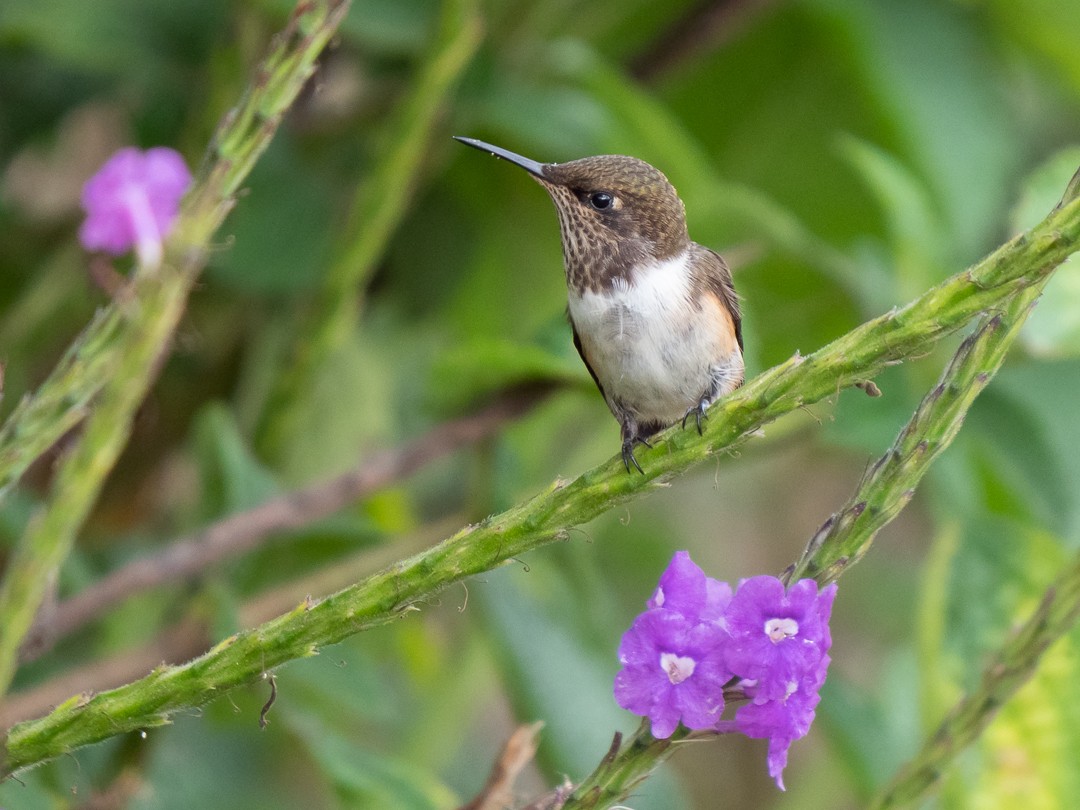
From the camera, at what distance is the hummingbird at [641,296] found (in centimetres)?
188

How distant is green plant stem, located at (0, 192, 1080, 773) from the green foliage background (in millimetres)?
658

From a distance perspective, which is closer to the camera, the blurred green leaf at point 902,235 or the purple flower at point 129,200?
the purple flower at point 129,200

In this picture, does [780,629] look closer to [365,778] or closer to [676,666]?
[676,666]

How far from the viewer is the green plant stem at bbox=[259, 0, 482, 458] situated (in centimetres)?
223

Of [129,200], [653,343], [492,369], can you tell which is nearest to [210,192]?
[129,200]

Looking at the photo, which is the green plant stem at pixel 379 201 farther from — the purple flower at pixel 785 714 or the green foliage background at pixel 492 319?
the purple flower at pixel 785 714

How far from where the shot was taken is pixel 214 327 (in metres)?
3.04

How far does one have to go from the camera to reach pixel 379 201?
2.29 m

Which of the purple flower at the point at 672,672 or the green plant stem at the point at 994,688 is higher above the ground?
the purple flower at the point at 672,672

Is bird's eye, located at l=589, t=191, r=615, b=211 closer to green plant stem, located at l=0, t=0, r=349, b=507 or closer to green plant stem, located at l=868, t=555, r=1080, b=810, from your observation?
green plant stem, located at l=0, t=0, r=349, b=507

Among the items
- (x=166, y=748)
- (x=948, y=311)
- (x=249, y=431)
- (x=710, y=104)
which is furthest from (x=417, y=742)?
(x=948, y=311)

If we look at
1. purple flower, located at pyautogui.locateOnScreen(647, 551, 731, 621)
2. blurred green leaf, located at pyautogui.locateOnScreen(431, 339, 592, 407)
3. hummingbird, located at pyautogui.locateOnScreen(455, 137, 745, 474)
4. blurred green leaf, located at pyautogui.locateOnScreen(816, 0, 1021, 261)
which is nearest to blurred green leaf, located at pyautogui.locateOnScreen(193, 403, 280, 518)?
blurred green leaf, located at pyautogui.locateOnScreen(431, 339, 592, 407)

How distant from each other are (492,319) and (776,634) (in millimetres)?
2099

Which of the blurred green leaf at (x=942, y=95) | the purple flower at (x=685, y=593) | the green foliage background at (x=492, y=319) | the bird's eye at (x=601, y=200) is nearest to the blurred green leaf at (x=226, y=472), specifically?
the green foliage background at (x=492, y=319)
